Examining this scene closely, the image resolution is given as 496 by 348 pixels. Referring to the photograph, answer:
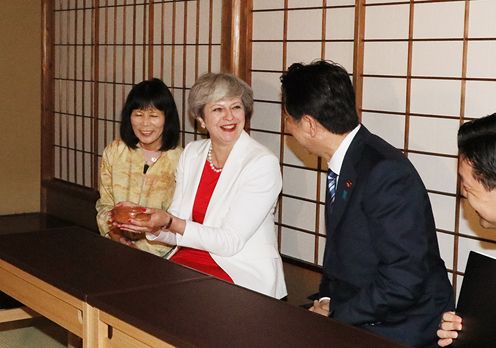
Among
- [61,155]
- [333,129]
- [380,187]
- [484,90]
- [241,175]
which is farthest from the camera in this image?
[61,155]

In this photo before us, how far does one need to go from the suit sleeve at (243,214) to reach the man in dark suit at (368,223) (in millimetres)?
647

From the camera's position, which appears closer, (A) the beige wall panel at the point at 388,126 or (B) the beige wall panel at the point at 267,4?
(A) the beige wall panel at the point at 388,126

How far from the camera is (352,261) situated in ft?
8.81

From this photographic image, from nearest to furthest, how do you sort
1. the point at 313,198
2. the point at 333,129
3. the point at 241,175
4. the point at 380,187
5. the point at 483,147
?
1. the point at 483,147
2. the point at 380,187
3. the point at 333,129
4. the point at 241,175
5. the point at 313,198

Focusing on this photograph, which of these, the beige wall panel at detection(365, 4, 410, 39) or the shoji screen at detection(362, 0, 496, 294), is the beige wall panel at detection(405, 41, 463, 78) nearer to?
the shoji screen at detection(362, 0, 496, 294)

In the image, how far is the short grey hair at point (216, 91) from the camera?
142 inches

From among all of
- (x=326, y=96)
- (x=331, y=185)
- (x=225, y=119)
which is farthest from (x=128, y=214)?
(x=326, y=96)

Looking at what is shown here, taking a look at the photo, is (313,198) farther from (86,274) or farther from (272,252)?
(86,274)

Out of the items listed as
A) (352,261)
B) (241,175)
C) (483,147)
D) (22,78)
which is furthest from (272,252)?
(22,78)

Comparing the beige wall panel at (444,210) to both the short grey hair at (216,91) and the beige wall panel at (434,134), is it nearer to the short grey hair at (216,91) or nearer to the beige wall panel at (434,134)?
the beige wall panel at (434,134)

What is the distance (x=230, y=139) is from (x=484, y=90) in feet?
3.62

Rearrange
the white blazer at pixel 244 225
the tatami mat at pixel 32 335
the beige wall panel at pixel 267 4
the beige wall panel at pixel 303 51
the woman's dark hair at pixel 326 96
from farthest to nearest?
the tatami mat at pixel 32 335 < the beige wall panel at pixel 267 4 < the beige wall panel at pixel 303 51 < the white blazer at pixel 244 225 < the woman's dark hair at pixel 326 96

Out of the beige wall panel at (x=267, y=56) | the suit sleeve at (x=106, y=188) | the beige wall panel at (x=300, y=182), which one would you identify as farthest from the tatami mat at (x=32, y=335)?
the beige wall panel at (x=267, y=56)

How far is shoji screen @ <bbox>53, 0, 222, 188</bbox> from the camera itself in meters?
4.72
